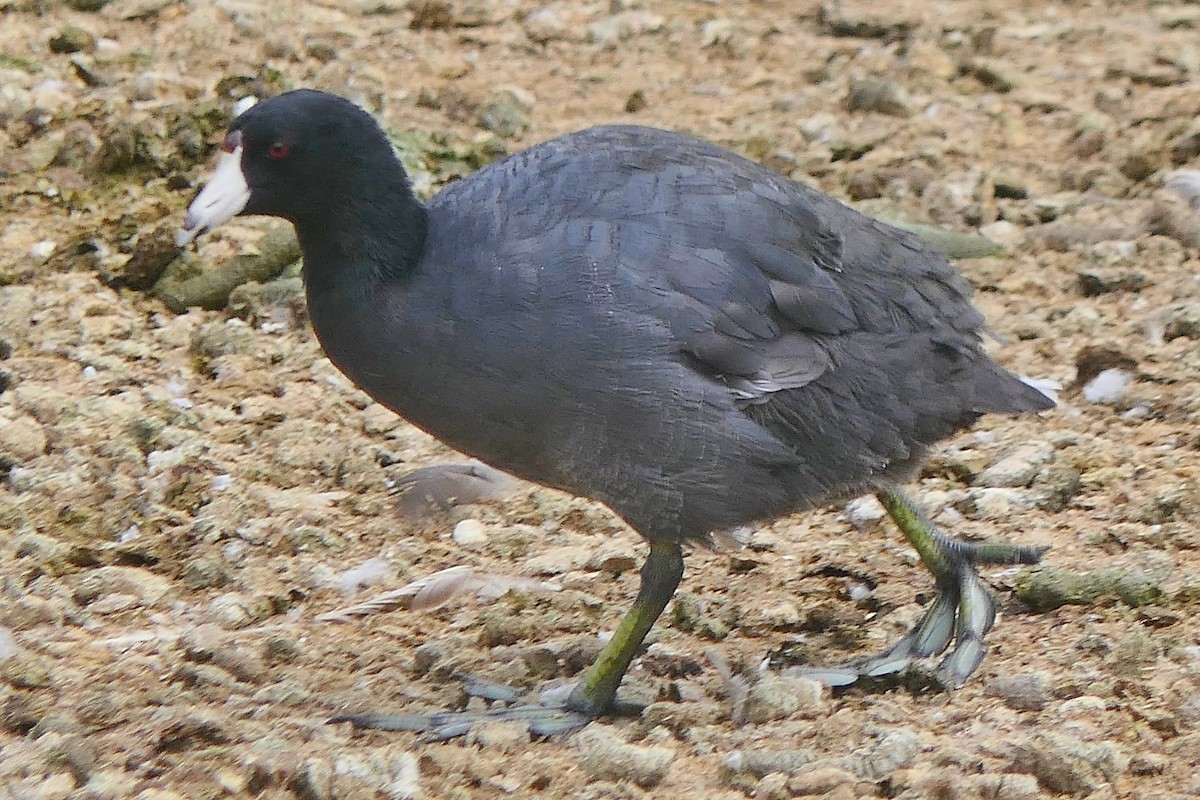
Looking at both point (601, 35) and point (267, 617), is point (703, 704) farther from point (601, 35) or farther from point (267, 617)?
point (601, 35)

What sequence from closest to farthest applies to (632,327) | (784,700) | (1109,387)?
(632,327)
(784,700)
(1109,387)

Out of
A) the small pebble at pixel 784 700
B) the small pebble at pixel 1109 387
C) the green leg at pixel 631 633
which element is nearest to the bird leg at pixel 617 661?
the green leg at pixel 631 633

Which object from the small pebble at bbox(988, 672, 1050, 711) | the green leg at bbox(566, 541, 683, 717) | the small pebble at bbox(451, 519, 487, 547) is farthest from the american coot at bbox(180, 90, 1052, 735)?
the small pebble at bbox(451, 519, 487, 547)

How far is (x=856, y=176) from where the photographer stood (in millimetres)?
5770

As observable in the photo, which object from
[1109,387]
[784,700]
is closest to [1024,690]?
[784,700]

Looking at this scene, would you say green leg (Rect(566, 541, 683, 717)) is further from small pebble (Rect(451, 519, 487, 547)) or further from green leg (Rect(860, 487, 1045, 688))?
small pebble (Rect(451, 519, 487, 547))

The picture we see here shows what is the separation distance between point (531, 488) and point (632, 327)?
134 centimetres

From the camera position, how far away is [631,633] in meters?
3.17

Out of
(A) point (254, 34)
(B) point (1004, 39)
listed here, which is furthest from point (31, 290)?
(B) point (1004, 39)

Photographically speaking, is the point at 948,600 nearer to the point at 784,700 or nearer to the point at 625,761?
the point at 784,700

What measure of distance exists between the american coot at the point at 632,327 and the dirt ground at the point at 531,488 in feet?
0.94

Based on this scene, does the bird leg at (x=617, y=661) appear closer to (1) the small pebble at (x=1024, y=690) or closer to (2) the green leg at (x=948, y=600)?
(2) the green leg at (x=948, y=600)

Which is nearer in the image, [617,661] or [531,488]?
[617,661]

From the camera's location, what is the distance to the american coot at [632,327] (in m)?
2.99
